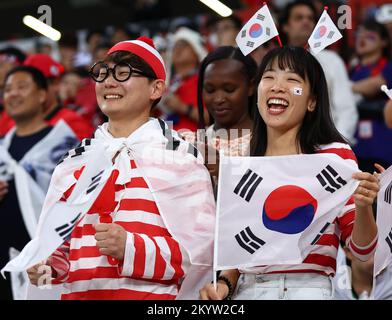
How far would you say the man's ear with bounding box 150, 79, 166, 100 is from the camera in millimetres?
4301

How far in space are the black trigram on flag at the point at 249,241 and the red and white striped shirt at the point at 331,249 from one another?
0.09 m

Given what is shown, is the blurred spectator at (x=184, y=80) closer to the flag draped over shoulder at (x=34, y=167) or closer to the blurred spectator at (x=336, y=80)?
the blurred spectator at (x=336, y=80)

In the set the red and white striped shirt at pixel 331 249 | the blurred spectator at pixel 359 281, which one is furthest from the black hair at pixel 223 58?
the red and white striped shirt at pixel 331 249

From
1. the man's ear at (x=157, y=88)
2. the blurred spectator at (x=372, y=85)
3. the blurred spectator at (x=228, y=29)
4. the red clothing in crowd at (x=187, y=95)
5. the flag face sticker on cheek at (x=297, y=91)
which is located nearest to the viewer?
the flag face sticker on cheek at (x=297, y=91)

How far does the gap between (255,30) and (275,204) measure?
0.91m

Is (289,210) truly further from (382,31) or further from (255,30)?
(382,31)

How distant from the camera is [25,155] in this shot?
6.32 meters

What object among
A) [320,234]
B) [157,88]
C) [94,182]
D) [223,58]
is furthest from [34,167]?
[320,234]

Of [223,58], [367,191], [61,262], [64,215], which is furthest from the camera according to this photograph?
[223,58]

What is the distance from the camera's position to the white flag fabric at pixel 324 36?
416 centimetres

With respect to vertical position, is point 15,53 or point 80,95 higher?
point 15,53

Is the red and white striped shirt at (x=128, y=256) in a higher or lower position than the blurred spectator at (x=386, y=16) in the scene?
lower
